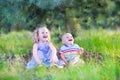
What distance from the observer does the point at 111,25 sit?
1588 cm

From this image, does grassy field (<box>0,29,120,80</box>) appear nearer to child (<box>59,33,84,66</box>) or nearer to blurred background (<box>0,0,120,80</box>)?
blurred background (<box>0,0,120,80</box>)

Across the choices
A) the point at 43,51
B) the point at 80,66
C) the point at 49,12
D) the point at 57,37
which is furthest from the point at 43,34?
the point at 57,37

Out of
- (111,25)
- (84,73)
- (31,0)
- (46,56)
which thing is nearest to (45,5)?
(31,0)

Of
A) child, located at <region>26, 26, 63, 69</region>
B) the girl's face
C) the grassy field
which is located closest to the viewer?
the grassy field

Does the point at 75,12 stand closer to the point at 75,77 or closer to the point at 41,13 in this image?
the point at 41,13

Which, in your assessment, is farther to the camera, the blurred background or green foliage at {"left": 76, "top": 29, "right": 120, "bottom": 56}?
green foliage at {"left": 76, "top": 29, "right": 120, "bottom": 56}

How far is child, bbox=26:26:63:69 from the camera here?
780 cm

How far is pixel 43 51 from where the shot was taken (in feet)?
26.6

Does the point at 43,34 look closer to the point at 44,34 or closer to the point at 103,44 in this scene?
the point at 44,34

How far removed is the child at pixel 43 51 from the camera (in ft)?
25.6

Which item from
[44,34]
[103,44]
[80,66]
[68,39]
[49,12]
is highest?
[49,12]

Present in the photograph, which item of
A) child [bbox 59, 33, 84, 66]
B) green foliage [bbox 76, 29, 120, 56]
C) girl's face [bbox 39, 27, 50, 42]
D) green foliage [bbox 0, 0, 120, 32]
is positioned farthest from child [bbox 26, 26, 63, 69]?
green foliage [bbox 76, 29, 120, 56]

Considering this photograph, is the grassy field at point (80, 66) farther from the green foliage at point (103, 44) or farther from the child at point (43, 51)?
the child at point (43, 51)

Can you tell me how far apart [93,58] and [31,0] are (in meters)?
1.58
